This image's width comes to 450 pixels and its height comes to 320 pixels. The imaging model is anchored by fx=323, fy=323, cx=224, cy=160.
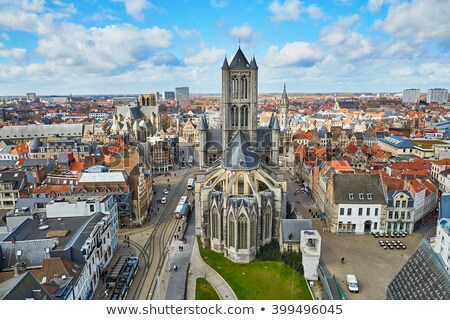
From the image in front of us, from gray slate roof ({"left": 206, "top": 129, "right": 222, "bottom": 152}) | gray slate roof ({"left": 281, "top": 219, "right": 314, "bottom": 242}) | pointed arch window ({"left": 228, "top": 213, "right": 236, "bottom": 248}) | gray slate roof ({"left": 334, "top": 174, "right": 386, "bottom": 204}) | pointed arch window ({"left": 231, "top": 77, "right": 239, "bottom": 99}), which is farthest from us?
gray slate roof ({"left": 206, "top": 129, "right": 222, "bottom": 152})

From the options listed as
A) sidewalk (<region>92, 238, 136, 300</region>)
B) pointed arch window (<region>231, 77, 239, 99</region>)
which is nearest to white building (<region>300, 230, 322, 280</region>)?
sidewalk (<region>92, 238, 136, 300</region>)

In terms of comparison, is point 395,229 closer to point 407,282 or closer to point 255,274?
point 255,274

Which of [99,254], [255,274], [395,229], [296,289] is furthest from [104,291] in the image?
[395,229]

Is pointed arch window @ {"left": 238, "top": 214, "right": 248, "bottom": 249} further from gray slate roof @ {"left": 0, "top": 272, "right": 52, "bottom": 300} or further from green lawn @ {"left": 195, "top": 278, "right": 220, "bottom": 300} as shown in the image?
gray slate roof @ {"left": 0, "top": 272, "right": 52, "bottom": 300}

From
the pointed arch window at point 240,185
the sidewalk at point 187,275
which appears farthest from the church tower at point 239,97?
the sidewalk at point 187,275

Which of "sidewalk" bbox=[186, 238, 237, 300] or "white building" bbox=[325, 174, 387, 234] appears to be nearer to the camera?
"sidewalk" bbox=[186, 238, 237, 300]
